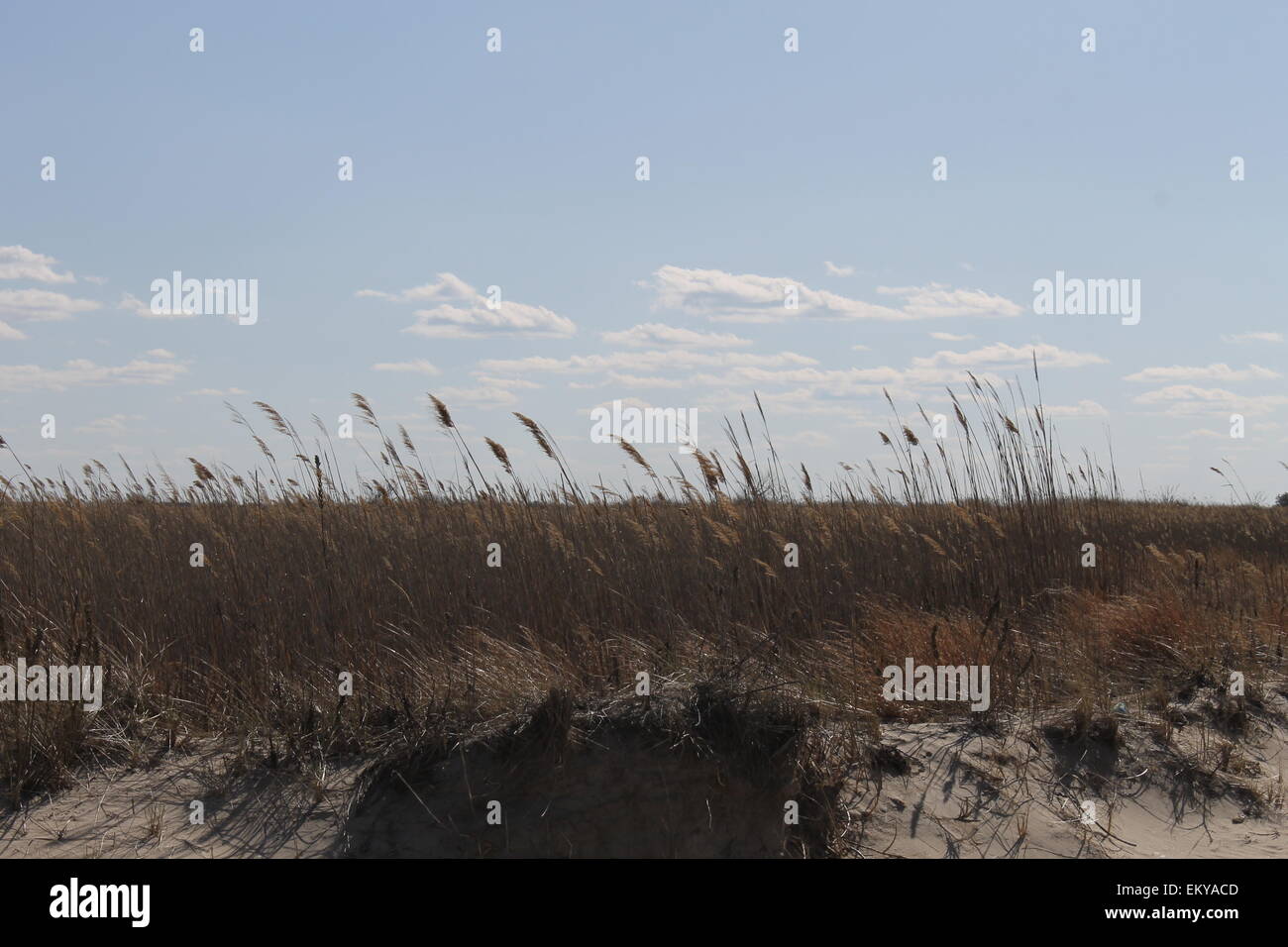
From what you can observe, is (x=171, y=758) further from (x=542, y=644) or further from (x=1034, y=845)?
(x=1034, y=845)

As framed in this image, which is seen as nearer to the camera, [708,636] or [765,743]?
[765,743]

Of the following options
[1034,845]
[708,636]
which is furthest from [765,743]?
[708,636]

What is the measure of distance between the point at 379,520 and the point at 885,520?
13.1 ft

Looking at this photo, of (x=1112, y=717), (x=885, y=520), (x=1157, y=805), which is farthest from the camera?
(x=885, y=520)

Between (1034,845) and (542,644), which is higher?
(542,644)

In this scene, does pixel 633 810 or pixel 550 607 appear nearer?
pixel 633 810

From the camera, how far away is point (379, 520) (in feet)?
25.2
